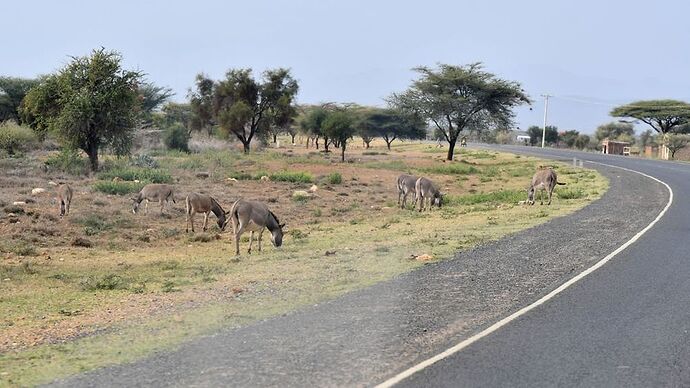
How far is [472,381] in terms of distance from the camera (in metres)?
7.23

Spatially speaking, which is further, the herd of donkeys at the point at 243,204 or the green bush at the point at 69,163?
the green bush at the point at 69,163

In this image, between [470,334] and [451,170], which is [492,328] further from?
[451,170]

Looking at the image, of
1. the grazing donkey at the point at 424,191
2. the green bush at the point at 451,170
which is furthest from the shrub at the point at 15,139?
the grazing donkey at the point at 424,191

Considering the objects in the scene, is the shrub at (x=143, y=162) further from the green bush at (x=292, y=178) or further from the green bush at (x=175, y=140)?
the green bush at (x=175, y=140)

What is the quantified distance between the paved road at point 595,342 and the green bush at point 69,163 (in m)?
28.5

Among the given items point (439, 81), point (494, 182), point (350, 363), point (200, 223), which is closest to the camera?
point (350, 363)

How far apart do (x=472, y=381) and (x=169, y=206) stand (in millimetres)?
20744

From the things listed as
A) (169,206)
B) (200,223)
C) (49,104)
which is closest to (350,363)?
(200,223)

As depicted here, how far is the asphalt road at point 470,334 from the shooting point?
7.41m

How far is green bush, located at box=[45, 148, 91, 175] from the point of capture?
3641cm

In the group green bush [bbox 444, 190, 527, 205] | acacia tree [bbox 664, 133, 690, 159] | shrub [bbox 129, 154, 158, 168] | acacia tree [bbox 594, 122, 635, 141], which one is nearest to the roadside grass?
green bush [bbox 444, 190, 527, 205]

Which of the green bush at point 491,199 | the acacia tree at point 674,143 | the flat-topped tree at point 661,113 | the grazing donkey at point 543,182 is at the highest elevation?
the flat-topped tree at point 661,113

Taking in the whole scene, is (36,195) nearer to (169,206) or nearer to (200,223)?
(169,206)

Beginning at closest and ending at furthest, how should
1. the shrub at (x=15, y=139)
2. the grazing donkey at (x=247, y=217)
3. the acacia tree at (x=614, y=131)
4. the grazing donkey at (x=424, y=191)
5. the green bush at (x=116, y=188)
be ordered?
1. the grazing donkey at (x=247, y=217)
2. the grazing donkey at (x=424, y=191)
3. the green bush at (x=116, y=188)
4. the shrub at (x=15, y=139)
5. the acacia tree at (x=614, y=131)
